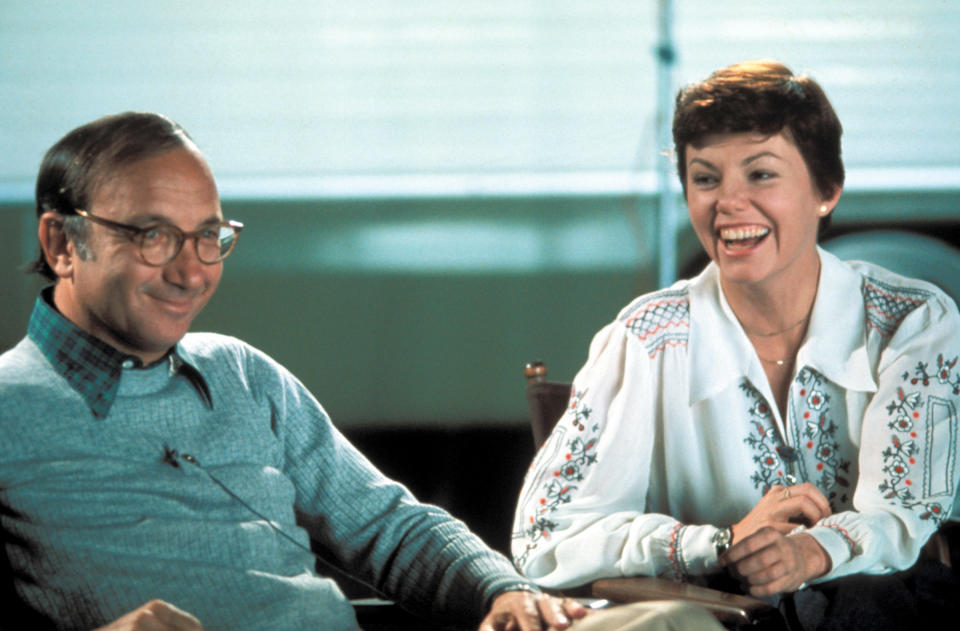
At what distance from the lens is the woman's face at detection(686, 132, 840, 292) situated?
1804mm

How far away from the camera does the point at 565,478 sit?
5.93 feet

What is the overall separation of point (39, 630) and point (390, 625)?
621mm

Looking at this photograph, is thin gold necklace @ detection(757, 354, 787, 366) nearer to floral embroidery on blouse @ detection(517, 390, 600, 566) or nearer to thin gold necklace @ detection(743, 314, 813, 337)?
thin gold necklace @ detection(743, 314, 813, 337)

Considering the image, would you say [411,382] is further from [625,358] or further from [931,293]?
[931,293]

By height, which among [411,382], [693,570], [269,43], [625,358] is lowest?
[411,382]

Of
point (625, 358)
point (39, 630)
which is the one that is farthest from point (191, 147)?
point (625, 358)

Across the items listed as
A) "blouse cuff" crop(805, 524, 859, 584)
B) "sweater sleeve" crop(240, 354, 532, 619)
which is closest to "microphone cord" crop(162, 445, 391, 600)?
"sweater sleeve" crop(240, 354, 532, 619)

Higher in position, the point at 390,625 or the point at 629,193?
the point at 629,193

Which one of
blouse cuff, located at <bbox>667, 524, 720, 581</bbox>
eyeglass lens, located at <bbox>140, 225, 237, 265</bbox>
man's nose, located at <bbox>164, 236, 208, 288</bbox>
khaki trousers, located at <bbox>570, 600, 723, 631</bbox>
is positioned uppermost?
eyeglass lens, located at <bbox>140, 225, 237, 265</bbox>

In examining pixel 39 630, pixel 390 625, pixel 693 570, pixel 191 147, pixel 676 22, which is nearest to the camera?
pixel 39 630

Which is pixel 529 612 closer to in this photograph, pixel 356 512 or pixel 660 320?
pixel 356 512

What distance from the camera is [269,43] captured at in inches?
132

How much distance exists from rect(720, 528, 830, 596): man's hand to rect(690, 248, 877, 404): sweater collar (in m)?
0.33

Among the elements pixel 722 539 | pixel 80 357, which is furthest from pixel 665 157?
pixel 80 357
